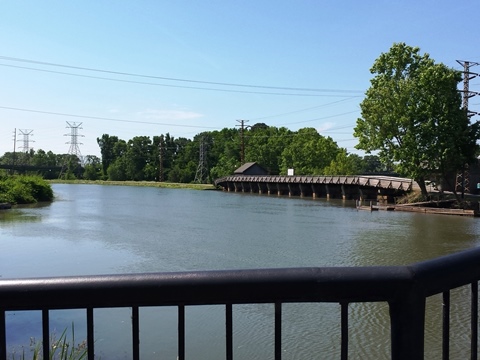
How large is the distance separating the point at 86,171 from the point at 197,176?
36918 millimetres

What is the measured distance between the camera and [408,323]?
1592 mm

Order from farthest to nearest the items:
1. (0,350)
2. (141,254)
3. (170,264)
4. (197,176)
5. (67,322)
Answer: (197,176)
(141,254)
(170,264)
(67,322)
(0,350)

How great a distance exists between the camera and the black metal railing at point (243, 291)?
153cm

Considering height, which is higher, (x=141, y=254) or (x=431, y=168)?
(x=431, y=168)

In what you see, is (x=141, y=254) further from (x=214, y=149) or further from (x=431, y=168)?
(x=214, y=149)

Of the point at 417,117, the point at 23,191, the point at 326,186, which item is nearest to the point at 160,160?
the point at 326,186

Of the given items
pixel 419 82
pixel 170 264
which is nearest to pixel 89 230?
pixel 170 264

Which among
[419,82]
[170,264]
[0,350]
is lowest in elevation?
[170,264]

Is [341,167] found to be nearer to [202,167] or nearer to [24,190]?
[202,167]

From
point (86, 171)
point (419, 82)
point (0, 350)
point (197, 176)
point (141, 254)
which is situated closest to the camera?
point (0, 350)

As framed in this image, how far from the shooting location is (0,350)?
1.64m

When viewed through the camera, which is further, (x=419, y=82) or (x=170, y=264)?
(x=419, y=82)

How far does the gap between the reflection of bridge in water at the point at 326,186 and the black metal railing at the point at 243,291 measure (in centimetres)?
4626

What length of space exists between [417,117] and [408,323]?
39928 mm
